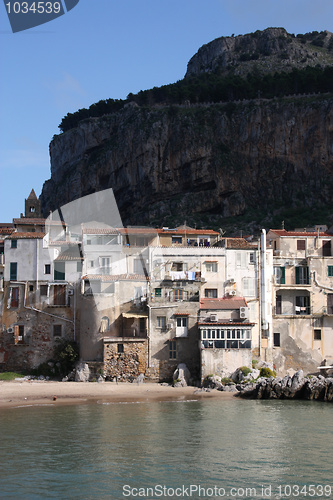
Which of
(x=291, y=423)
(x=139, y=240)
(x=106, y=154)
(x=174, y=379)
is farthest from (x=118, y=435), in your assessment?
(x=106, y=154)

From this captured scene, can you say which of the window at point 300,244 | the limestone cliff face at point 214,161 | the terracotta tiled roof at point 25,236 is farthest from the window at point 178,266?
the limestone cliff face at point 214,161

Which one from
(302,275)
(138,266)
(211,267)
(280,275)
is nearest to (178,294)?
(211,267)

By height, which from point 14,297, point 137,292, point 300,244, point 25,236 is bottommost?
point 14,297

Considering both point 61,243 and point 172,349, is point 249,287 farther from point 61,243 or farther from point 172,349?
point 61,243

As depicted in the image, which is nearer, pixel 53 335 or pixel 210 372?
pixel 210 372

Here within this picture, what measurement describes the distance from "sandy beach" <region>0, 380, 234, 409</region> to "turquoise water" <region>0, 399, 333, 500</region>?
75.6 inches

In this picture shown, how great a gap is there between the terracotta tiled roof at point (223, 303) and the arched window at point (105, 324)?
7.31 metres

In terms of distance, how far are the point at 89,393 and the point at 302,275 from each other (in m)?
22.3

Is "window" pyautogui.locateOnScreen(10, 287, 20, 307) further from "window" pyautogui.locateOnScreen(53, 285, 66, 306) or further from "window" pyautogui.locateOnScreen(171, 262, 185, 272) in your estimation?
"window" pyautogui.locateOnScreen(171, 262, 185, 272)

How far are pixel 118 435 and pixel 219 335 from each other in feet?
55.9

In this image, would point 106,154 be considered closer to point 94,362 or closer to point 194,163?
point 194,163

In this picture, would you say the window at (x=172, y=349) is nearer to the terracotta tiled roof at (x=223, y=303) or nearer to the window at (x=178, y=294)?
the terracotta tiled roof at (x=223, y=303)

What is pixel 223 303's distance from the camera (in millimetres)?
57031

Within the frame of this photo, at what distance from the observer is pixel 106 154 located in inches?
5906
